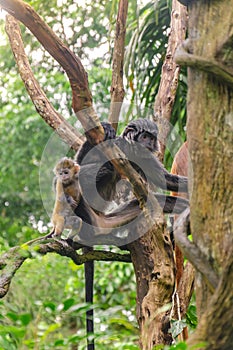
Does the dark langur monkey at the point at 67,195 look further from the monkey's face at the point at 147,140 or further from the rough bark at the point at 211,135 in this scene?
the rough bark at the point at 211,135

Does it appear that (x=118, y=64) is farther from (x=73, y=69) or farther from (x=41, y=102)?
(x=73, y=69)

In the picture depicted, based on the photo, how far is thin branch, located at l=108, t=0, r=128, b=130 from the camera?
3.40m

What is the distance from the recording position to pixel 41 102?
356 centimetres

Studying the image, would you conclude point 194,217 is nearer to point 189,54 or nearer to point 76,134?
point 189,54

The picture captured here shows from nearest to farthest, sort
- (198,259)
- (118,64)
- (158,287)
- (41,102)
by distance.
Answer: (198,259) → (158,287) → (118,64) → (41,102)

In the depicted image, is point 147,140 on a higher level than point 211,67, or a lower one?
higher

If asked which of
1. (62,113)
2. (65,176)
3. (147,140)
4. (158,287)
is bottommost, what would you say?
(158,287)

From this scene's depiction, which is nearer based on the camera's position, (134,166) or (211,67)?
(211,67)

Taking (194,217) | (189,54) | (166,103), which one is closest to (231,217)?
(194,217)

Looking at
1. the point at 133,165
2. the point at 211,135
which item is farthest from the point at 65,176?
the point at 211,135

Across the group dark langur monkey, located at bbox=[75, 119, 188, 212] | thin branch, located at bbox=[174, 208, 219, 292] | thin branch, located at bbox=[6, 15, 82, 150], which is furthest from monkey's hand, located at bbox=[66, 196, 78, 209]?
thin branch, located at bbox=[174, 208, 219, 292]

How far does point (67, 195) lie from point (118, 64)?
780 millimetres

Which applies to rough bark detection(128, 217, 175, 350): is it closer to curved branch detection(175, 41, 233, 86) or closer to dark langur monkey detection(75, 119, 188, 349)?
dark langur monkey detection(75, 119, 188, 349)

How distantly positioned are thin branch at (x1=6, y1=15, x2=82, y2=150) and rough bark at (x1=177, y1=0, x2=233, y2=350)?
79.1 inches
